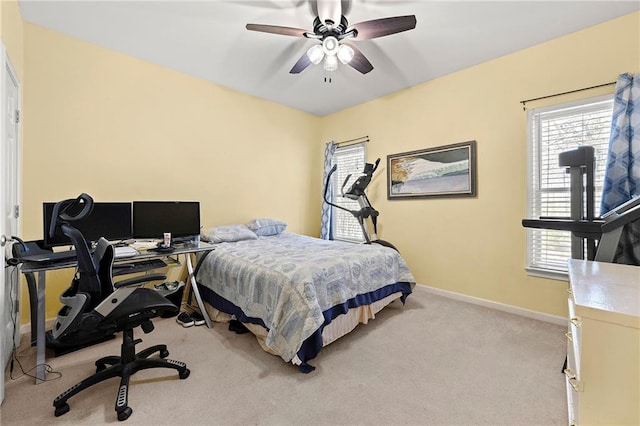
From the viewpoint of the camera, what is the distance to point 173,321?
2713mm

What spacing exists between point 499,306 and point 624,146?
1.80m

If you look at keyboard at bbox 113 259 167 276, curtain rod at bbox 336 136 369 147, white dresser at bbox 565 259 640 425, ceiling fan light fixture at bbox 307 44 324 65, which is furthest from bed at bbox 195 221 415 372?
curtain rod at bbox 336 136 369 147

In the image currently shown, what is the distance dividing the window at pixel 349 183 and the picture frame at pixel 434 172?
2.06ft

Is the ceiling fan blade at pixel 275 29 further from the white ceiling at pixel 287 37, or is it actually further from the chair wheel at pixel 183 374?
the chair wheel at pixel 183 374

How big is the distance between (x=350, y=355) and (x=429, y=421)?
0.73 m

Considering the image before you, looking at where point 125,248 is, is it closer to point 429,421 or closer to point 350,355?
point 350,355

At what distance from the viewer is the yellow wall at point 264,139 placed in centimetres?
246

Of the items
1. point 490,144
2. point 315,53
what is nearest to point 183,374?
point 315,53

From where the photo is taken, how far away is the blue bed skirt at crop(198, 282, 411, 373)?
192 centimetres

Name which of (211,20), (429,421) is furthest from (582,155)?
(211,20)

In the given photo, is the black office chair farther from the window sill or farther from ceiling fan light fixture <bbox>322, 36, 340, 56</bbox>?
the window sill

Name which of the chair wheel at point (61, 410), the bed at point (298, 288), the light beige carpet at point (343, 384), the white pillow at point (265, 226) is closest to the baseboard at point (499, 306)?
the light beige carpet at point (343, 384)

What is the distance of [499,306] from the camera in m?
2.94

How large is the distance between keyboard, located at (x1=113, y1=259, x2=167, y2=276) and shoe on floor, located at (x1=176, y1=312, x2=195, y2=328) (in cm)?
60
